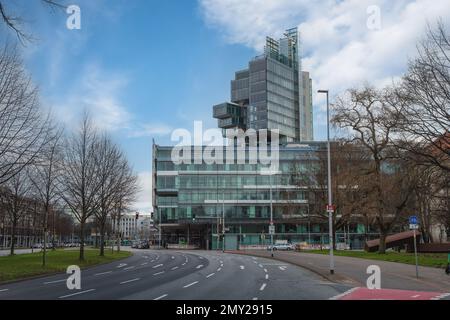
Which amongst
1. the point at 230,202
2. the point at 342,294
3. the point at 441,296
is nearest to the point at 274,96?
the point at 230,202

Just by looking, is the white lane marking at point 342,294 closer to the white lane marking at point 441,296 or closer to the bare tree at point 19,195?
the white lane marking at point 441,296

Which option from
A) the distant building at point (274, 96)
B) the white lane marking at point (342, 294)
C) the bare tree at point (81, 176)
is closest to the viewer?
the white lane marking at point (342, 294)

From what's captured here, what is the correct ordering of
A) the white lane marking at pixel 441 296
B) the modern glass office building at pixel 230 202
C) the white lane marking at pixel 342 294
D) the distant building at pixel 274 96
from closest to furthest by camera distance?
the white lane marking at pixel 342 294 → the white lane marking at pixel 441 296 → the modern glass office building at pixel 230 202 → the distant building at pixel 274 96

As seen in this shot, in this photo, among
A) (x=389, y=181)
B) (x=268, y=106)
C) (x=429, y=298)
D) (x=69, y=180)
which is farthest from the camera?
(x=268, y=106)

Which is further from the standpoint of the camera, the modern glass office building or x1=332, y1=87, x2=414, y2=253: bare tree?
the modern glass office building

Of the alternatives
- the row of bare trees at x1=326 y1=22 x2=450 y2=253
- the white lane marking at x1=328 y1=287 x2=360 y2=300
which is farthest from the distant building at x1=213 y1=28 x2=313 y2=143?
the white lane marking at x1=328 y1=287 x2=360 y2=300

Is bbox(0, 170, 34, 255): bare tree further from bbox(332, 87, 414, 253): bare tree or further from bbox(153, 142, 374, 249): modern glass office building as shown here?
bbox(153, 142, 374, 249): modern glass office building

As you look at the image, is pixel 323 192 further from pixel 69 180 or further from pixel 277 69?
pixel 277 69

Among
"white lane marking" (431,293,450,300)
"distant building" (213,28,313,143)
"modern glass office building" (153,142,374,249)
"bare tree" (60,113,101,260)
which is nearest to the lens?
"white lane marking" (431,293,450,300)

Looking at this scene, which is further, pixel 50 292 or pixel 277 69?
pixel 277 69

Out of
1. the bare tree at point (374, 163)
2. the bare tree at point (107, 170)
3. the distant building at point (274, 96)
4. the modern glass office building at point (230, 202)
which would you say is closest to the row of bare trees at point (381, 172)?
the bare tree at point (374, 163)

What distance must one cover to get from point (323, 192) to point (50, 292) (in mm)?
45700
